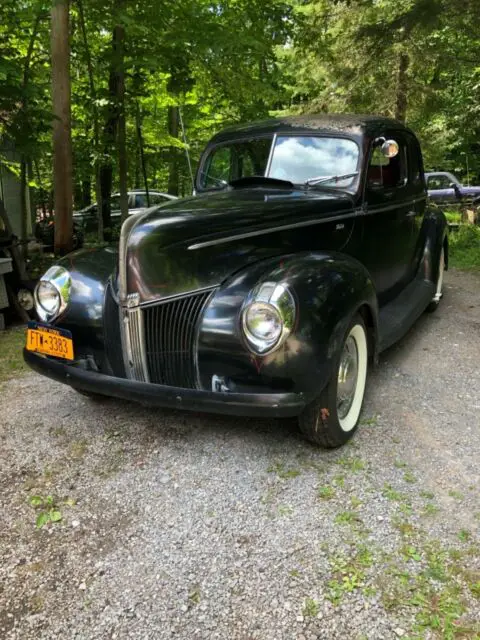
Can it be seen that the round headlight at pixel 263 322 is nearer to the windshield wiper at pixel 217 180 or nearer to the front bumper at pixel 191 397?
the front bumper at pixel 191 397

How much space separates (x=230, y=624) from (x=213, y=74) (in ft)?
24.1

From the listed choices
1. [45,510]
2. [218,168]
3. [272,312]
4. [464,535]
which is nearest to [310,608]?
Result: [464,535]

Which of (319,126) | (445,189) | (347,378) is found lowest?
(347,378)

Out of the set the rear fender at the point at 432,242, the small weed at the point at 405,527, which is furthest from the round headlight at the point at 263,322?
the rear fender at the point at 432,242

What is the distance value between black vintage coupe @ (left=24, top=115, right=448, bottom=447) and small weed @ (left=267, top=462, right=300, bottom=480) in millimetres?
224

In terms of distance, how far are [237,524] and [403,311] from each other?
252cm

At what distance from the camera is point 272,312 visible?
2473 mm

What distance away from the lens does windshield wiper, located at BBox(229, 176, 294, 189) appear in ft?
12.6

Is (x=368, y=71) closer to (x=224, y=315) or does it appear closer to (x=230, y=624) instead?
(x=224, y=315)

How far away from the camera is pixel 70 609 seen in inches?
76.2

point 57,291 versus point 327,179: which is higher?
point 327,179

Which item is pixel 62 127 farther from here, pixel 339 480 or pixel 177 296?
pixel 339 480

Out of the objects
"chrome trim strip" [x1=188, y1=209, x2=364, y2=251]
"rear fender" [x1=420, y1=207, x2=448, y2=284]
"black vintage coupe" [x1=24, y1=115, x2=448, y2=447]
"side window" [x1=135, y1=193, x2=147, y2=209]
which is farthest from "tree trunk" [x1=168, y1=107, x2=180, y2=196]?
"chrome trim strip" [x1=188, y1=209, x2=364, y2=251]

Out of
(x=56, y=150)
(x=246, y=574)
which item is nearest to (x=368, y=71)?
(x=56, y=150)
